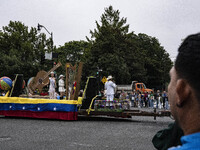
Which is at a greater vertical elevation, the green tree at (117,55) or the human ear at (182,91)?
the green tree at (117,55)

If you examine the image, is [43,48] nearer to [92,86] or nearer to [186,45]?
[92,86]

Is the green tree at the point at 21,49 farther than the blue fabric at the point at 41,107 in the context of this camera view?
Yes

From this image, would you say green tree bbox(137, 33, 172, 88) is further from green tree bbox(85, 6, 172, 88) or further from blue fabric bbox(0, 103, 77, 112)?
blue fabric bbox(0, 103, 77, 112)

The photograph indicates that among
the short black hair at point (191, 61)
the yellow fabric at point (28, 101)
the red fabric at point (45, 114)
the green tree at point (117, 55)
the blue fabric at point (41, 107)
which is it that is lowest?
the red fabric at point (45, 114)

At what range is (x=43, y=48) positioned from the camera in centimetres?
4075

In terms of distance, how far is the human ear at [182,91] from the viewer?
700 mm

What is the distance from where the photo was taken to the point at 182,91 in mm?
705

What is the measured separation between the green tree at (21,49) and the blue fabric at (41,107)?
25496 mm

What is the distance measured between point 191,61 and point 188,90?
3.1 inches

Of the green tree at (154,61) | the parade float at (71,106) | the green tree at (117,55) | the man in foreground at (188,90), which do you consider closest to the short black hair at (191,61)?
the man in foreground at (188,90)

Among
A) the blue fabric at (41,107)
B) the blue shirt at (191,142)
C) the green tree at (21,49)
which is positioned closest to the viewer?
the blue shirt at (191,142)

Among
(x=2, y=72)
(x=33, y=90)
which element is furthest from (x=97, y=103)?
(x=2, y=72)

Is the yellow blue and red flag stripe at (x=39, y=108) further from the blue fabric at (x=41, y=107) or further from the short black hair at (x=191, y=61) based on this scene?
the short black hair at (x=191, y=61)

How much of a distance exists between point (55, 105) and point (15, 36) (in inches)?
1289
